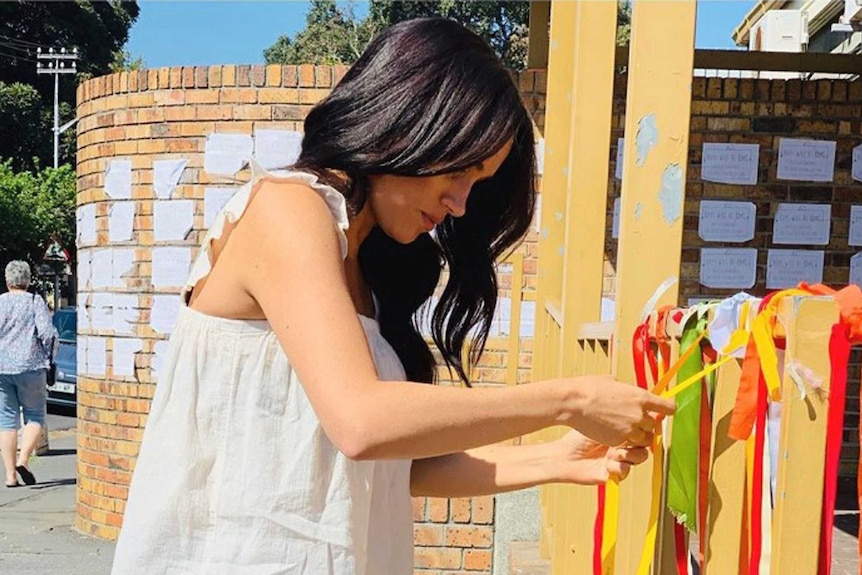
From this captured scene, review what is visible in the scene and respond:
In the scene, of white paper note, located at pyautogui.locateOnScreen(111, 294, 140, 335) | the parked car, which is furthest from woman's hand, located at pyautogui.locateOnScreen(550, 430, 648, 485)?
the parked car

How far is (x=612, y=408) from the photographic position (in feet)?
4.49

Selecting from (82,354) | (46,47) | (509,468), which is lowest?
(82,354)

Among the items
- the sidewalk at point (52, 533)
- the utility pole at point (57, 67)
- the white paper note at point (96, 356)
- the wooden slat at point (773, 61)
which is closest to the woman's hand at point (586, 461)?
the sidewalk at point (52, 533)

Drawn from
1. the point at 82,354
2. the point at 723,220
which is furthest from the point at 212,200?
the point at 723,220

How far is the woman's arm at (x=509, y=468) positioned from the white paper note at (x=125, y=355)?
13.4 feet

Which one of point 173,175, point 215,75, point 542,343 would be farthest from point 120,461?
point 542,343

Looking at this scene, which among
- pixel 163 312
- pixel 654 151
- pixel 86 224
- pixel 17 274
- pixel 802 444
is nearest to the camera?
pixel 802 444

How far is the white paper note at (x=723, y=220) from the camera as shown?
199 inches

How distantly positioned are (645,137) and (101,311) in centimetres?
469

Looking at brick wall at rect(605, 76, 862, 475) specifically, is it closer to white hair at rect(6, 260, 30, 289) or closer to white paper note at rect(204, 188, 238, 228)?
white paper note at rect(204, 188, 238, 228)

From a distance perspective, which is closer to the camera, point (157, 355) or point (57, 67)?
point (157, 355)

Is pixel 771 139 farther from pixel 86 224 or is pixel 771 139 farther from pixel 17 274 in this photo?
pixel 17 274

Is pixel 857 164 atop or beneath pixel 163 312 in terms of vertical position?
atop

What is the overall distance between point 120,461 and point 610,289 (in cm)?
304
